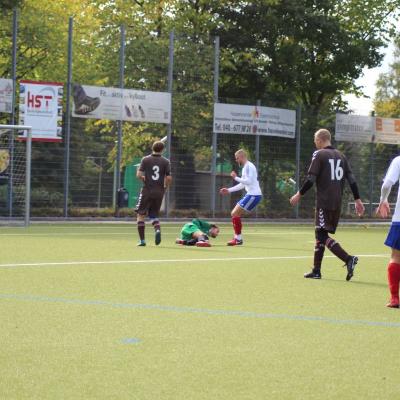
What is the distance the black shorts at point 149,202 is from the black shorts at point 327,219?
6.13 m

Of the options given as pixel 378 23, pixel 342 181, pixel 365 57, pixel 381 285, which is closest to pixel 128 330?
pixel 381 285

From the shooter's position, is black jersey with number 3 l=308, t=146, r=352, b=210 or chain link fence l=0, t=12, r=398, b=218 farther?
chain link fence l=0, t=12, r=398, b=218

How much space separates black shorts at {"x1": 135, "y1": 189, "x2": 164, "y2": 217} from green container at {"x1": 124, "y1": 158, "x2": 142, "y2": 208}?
992 cm

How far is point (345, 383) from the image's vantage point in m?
6.29

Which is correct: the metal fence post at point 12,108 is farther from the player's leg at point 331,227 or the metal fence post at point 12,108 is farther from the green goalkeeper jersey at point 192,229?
the player's leg at point 331,227

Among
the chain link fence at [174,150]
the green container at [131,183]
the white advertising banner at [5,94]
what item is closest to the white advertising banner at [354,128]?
the chain link fence at [174,150]

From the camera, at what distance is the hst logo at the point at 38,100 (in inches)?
1063

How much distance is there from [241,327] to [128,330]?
0.95m

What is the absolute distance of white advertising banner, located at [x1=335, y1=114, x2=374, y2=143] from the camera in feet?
114

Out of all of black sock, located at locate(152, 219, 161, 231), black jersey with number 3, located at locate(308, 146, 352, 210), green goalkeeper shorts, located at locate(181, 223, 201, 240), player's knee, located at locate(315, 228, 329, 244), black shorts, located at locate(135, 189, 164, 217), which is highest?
black jersey with number 3, located at locate(308, 146, 352, 210)

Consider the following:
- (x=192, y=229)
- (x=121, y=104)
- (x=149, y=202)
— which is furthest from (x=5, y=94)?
(x=192, y=229)

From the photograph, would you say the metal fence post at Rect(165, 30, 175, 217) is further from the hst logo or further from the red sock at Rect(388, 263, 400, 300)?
the red sock at Rect(388, 263, 400, 300)

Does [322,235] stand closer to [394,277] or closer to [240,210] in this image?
[394,277]

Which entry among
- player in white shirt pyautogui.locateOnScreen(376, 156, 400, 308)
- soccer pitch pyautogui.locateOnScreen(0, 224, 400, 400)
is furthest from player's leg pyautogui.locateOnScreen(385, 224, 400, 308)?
soccer pitch pyautogui.locateOnScreen(0, 224, 400, 400)
